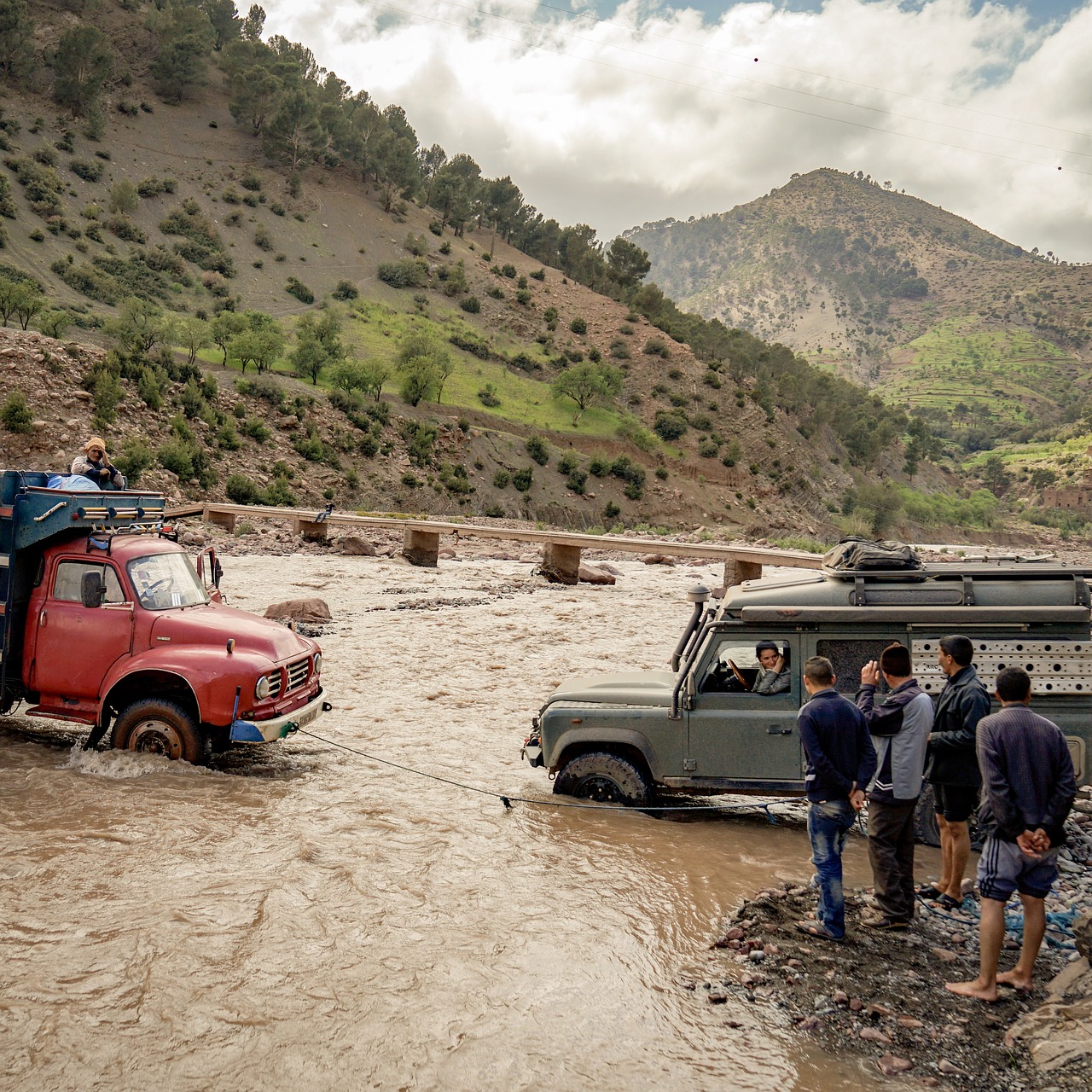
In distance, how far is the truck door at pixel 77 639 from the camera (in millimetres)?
8477

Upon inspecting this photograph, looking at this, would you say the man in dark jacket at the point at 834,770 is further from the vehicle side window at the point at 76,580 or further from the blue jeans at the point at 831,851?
the vehicle side window at the point at 76,580

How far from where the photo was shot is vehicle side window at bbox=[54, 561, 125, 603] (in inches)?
339

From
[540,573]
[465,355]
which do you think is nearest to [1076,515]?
[465,355]

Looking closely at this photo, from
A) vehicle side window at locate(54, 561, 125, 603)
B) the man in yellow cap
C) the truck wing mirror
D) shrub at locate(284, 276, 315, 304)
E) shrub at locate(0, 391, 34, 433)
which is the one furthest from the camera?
shrub at locate(284, 276, 315, 304)

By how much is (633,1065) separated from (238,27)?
127856 millimetres

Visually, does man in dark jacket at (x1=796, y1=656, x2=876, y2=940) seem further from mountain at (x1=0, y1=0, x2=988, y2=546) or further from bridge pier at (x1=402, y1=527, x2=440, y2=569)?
mountain at (x1=0, y1=0, x2=988, y2=546)

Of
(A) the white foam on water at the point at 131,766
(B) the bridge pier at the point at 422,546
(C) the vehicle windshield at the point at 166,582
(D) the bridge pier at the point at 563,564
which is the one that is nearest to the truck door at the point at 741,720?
(A) the white foam on water at the point at 131,766

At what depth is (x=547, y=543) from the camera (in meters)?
27.1

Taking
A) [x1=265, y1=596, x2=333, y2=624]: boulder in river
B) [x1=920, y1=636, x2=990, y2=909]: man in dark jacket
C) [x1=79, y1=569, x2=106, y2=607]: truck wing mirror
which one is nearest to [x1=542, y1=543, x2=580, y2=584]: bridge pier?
[x1=265, y1=596, x2=333, y2=624]: boulder in river

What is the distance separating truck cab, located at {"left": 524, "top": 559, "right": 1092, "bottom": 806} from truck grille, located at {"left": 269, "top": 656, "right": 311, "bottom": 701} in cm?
268

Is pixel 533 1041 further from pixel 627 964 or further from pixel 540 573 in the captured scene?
pixel 540 573

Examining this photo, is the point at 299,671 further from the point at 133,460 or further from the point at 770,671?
the point at 133,460

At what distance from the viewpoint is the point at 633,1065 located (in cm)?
439

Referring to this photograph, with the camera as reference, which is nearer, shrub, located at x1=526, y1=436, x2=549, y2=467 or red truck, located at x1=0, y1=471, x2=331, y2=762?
red truck, located at x1=0, y1=471, x2=331, y2=762
